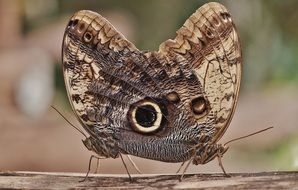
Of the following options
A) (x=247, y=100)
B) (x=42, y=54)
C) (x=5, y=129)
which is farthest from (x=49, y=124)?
(x=247, y=100)

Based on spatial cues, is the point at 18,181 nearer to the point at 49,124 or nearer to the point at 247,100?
the point at 49,124

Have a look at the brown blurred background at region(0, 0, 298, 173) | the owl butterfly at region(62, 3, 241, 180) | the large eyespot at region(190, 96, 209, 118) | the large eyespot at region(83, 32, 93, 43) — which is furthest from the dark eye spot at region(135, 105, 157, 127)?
the brown blurred background at region(0, 0, 298, 173)

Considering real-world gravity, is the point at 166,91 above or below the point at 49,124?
above

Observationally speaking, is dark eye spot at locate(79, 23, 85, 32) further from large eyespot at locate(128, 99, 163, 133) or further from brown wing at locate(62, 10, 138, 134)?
large eyespot at locate(128, 99, 163, 133)

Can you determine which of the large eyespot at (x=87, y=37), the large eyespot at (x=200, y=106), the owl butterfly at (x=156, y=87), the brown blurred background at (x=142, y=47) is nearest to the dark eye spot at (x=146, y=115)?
the owl butterfly at (x=156, y=87)

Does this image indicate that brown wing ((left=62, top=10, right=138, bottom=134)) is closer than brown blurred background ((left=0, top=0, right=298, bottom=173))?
Yes

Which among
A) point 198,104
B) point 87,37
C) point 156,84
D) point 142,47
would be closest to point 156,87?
point 156,84

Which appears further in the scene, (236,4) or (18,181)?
(236,4)

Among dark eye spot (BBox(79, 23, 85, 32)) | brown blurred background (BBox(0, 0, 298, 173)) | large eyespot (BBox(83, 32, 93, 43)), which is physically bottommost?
brown blurred background (BBox(0, 0, 298, 173))
